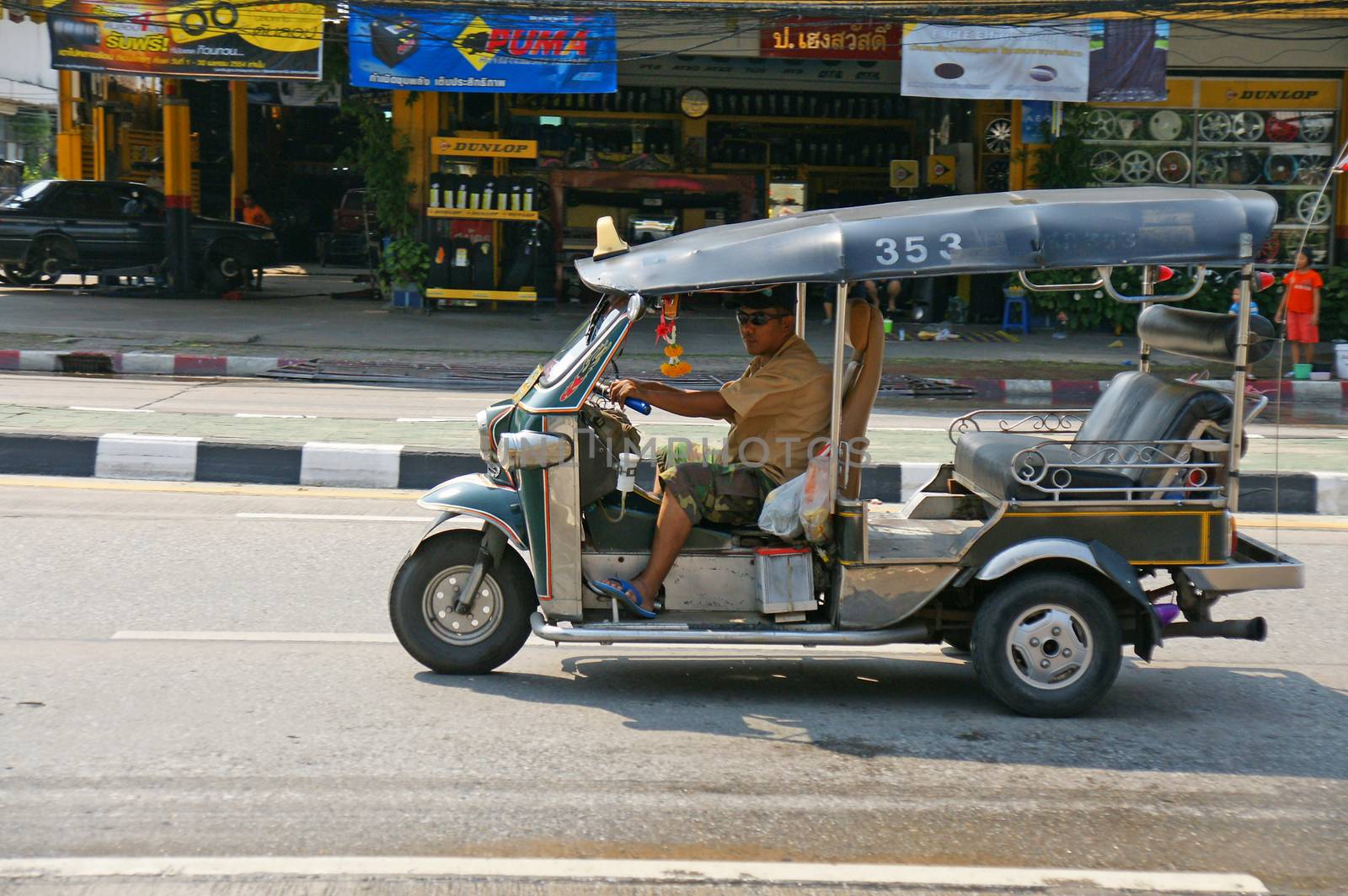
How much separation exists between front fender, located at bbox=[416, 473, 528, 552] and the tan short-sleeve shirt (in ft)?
3.03

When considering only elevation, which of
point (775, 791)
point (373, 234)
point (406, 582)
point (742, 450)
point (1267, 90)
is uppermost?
point (1267, 90)

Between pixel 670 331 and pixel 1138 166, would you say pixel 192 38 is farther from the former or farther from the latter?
pixel 670 331

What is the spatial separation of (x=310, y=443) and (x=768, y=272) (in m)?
5.36

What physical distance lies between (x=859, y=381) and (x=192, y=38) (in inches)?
617

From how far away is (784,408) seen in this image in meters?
5.37

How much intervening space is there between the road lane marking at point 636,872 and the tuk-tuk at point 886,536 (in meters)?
1.32

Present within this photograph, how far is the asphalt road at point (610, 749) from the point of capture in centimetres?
404

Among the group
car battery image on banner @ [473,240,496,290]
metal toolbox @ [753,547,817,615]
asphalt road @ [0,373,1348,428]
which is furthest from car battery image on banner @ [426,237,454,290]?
metal toolbox @ [753,547,817,615]

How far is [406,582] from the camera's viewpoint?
544cm

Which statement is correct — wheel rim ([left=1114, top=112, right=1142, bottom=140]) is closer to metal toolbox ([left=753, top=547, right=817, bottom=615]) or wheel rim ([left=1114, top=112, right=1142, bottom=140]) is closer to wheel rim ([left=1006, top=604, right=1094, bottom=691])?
wheel rim ([left=1006, top=604, right=1094, bottom=691])

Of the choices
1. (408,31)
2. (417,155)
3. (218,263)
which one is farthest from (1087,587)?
(218,263)

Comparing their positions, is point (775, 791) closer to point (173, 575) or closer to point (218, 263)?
point (173, 575)

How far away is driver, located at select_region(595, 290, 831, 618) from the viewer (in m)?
5.31

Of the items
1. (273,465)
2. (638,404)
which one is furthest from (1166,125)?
(638,404)
